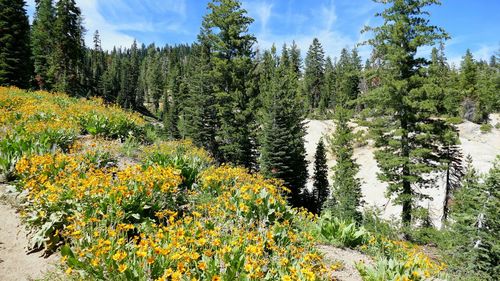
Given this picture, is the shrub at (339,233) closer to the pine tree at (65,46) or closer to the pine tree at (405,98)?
the pine tree at (405,98)

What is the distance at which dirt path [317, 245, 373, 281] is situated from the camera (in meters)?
5.55

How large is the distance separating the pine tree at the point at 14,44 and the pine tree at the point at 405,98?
110ft

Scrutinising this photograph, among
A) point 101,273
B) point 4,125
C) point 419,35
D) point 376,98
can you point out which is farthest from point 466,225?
point 4,125

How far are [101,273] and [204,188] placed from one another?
3.62 m

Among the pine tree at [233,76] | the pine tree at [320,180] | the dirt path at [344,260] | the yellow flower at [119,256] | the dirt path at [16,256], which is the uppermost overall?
the pine tree at [233,76]

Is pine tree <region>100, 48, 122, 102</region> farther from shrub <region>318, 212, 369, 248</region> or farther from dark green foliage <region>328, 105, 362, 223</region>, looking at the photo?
shrub <region>318, 212, 369, 248</region>

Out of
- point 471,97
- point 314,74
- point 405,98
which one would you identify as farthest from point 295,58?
point 405,98

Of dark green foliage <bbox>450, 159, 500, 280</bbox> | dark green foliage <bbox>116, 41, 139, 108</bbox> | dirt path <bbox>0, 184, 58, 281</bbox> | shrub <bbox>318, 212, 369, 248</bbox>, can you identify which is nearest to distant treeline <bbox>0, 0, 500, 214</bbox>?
dark green foliage <bbox>450, 159, 500, 280</bbox>

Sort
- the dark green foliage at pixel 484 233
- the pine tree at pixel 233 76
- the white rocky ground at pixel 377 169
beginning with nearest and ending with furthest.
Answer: the dark green foliage at pixel 484 233 → the pine tree at pixel 233 76 → the white rocky ground at pixel 377 169

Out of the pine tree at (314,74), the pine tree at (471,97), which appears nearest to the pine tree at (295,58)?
the pine tree at (314,74)

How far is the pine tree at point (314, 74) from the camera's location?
90750 mm

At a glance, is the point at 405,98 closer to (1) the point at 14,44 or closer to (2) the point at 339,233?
(2) the point at 339,233

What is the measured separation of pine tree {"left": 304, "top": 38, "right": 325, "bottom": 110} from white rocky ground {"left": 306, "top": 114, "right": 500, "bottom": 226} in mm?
29527

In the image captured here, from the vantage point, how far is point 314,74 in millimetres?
94312
